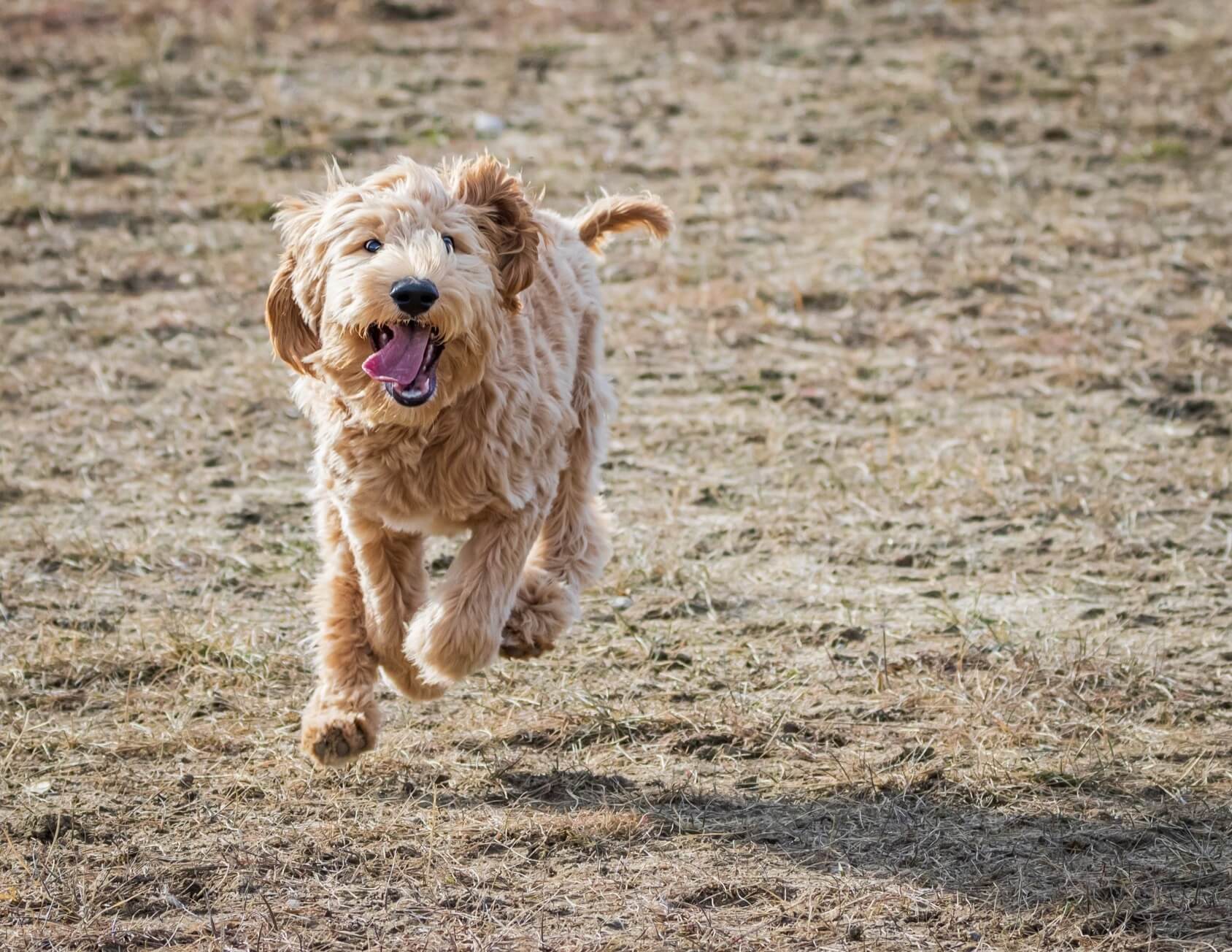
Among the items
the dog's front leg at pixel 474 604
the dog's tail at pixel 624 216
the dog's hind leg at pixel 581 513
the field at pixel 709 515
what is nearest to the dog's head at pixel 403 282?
the dog's front leg at pixel 474 604

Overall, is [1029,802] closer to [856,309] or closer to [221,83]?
[856,309]

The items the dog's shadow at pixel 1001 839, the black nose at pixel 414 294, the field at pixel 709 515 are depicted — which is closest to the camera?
the black nose at pixel 414 294

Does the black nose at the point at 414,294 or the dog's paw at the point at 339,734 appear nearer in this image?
the black nose at the point at 414,294

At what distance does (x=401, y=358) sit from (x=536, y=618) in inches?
43.0

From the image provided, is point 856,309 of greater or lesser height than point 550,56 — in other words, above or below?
below

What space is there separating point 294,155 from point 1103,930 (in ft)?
26.8

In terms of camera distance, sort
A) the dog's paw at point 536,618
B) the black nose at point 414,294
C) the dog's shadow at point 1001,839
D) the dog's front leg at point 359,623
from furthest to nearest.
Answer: the dog's paw at point 536,618, the dog's front leg at point 359,623, the dog's shadow at point 1001,839, the black nose at point 414,294

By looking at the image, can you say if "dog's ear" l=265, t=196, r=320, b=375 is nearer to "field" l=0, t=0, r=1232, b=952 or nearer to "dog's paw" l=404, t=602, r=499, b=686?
"dog's paw" l=404, t=602, r=499, b=686

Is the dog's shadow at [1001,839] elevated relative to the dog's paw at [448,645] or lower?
lower

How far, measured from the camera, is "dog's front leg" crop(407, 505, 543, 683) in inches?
182

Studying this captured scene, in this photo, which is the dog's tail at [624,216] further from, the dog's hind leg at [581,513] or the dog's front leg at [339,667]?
the dog's front leg at [339,667]

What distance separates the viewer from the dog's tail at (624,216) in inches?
226

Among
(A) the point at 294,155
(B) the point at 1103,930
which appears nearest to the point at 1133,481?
(B) the point at 1103,930

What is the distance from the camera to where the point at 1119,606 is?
6.10 metres
